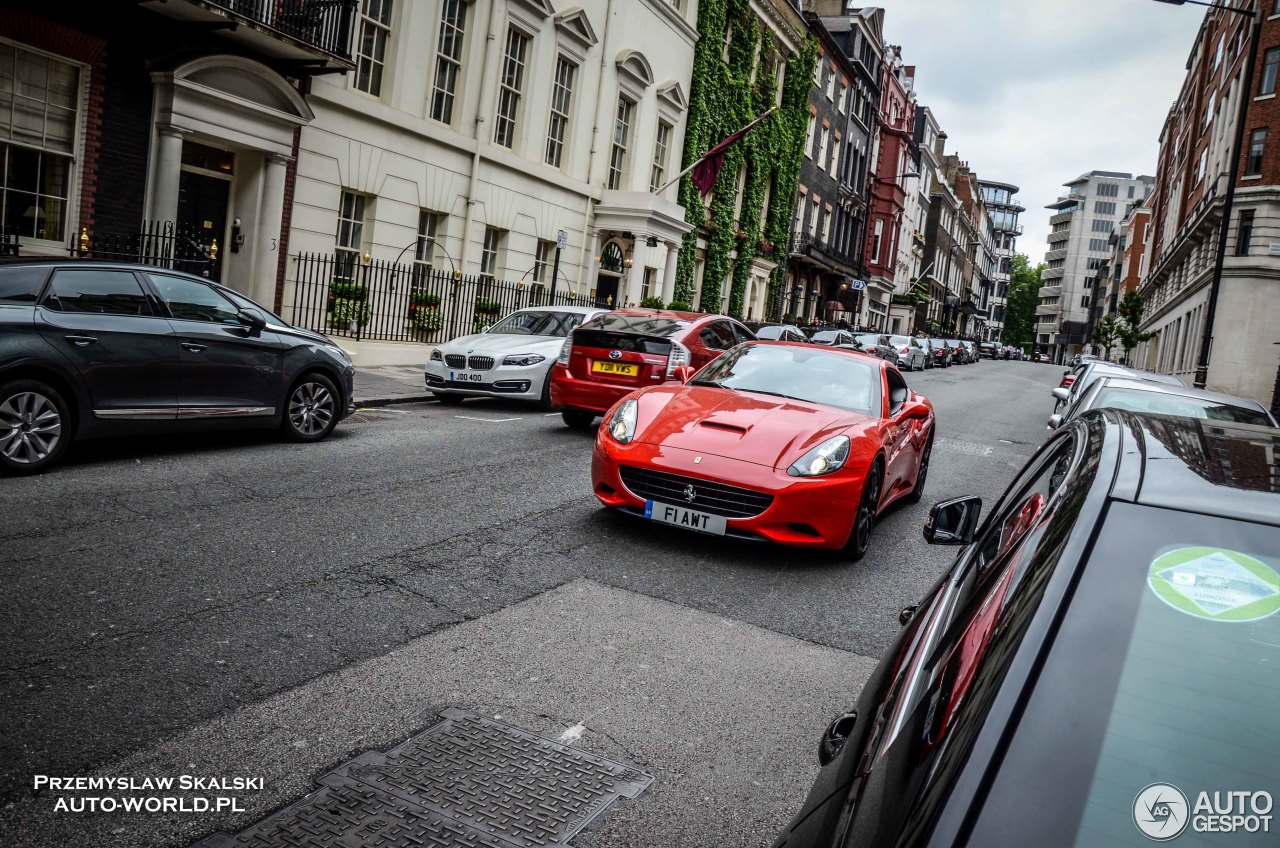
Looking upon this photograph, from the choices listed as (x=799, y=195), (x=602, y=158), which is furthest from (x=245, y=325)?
(x=799, y=195)

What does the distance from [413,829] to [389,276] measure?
16.3 m

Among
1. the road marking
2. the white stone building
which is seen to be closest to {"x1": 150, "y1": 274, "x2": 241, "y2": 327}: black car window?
the white stone building

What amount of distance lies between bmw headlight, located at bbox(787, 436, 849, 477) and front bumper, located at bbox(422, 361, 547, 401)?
720 centimetres

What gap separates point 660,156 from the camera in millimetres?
29547

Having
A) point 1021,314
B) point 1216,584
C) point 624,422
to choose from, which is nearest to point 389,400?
point 624,422

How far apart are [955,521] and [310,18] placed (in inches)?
595

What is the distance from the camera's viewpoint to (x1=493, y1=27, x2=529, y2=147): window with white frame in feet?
71.5

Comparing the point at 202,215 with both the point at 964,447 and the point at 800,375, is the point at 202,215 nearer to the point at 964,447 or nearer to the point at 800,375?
the point at 800,375

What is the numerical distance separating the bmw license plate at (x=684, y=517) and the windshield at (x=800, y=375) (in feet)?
5.48

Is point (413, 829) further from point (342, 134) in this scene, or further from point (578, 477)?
point (342, 134)

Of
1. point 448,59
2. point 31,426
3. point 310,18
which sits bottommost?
point 31,426

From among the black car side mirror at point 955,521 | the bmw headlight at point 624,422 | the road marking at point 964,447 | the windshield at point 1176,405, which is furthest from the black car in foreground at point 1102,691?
the road marking at point 964,447

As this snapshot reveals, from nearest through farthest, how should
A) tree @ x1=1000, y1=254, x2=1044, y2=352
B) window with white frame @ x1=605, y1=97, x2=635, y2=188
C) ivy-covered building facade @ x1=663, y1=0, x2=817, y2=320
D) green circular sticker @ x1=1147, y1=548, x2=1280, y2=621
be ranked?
green circular sticker @ x1=1147, y1=548, x2=1280, y2=621
window with white frame @ x1=605, y1=97, x2=635, y2=188
ivy-covered building facade @ x1=663, y1=0, x2=817, y2=320
tree @ x1=1000, y1=254, x2=1044, y2=352

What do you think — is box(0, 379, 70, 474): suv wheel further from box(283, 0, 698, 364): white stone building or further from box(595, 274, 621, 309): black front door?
box(595, 274, 621, 309): black front door
